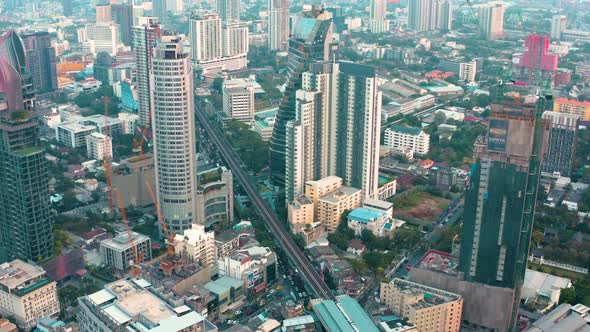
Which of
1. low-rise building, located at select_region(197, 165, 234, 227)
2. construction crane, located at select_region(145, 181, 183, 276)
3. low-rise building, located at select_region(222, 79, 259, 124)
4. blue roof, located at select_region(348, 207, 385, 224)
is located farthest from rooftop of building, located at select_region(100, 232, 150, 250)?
low-rise building, located at select_region(222, 79, 259, 124)

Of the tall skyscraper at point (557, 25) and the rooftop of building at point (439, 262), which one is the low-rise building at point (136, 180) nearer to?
the rooftop of building at point (439, 262)

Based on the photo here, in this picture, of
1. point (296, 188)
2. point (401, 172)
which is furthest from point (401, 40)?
point (296, 188)

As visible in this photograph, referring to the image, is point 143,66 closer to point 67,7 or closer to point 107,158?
point 107,158

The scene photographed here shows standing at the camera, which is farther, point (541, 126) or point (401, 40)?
point (401, 40)

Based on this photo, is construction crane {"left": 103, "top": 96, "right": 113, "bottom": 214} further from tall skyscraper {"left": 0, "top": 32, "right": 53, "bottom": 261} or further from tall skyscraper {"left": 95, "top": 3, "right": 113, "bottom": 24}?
tall skyscraper {"left": 95, "top": 3, "right": 113, "bottom": 24}

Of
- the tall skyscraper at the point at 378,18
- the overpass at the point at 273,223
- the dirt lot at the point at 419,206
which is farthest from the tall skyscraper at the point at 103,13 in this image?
the dirt lot at the point at 419,206

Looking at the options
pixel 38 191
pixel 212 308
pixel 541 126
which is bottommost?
pixel 212 308

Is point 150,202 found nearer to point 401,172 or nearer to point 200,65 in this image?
point 401,172
